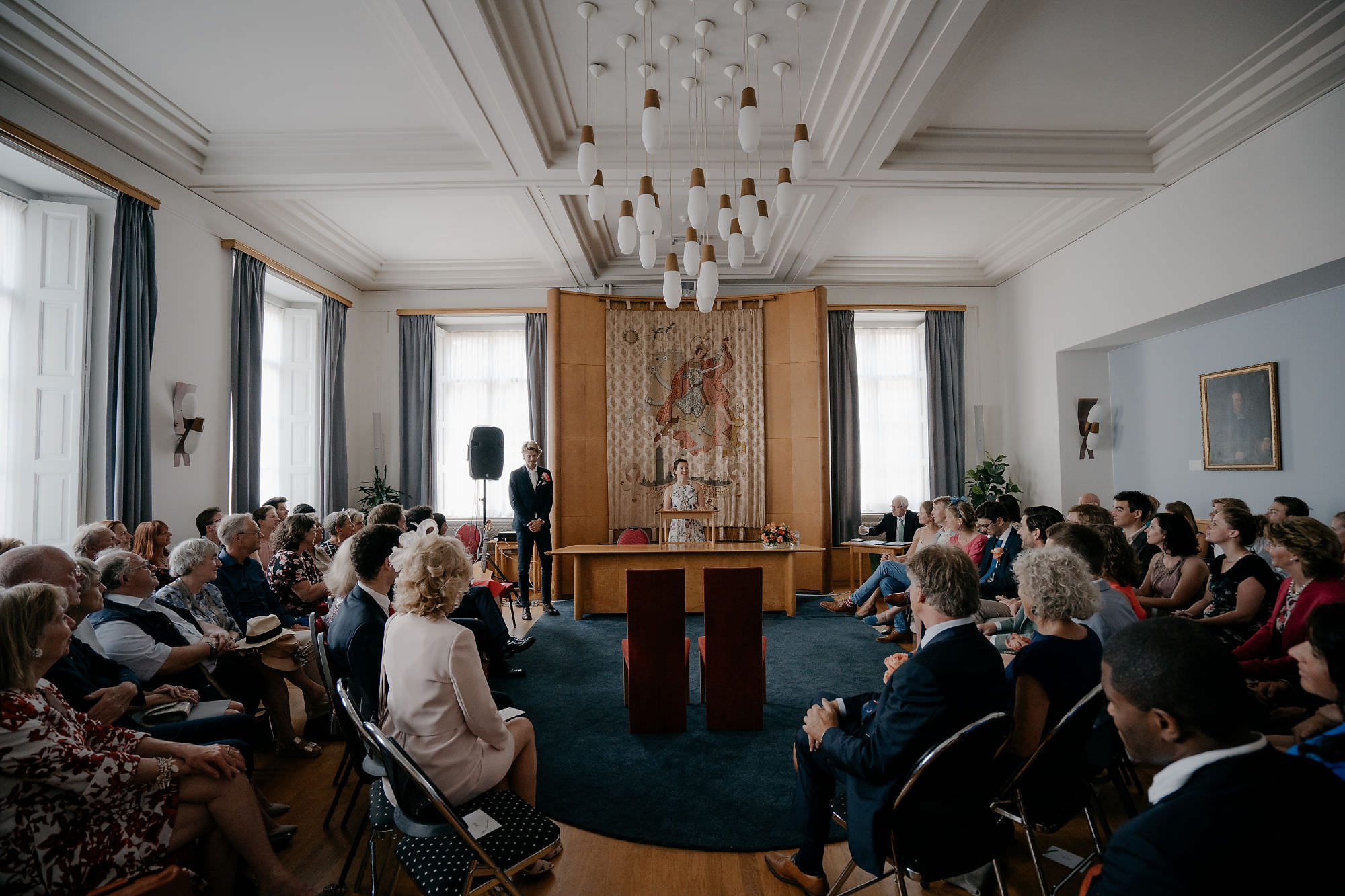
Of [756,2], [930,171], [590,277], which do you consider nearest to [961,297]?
[930,171]

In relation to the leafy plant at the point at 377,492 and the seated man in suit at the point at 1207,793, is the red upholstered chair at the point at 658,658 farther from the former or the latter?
the leafy plant at the point at 377,492

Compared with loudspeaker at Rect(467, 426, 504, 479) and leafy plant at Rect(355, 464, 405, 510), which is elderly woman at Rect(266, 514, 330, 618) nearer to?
loudspeaker at Rect(467, 426, 504, 479)

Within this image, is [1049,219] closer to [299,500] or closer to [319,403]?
[319,403]

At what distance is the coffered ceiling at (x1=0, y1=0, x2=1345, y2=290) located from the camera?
389cm

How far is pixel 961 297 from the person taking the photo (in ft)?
29.9

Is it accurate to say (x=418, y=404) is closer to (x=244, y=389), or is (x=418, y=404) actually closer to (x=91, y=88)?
(x=244, y=389)

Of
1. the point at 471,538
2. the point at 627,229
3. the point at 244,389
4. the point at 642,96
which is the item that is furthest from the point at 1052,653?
the point at 244,389

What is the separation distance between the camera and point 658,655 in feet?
12.2

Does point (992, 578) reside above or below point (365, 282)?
below

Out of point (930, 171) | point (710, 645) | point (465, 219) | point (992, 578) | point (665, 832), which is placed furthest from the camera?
point (465, 219)

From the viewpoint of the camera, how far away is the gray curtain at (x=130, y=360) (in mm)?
4797

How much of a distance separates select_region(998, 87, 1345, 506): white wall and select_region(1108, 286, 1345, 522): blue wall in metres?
0.29

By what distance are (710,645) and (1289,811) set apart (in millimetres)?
2880

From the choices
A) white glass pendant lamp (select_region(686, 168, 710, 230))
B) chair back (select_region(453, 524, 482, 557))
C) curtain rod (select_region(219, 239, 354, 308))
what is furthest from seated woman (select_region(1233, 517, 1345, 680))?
curtain rod (select_region(219, 239, 354, 308))
